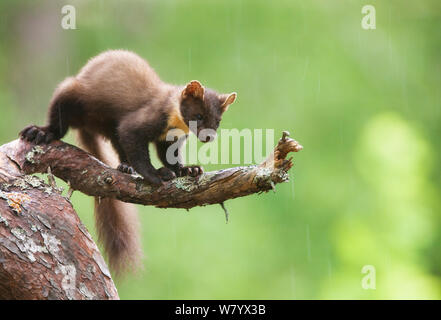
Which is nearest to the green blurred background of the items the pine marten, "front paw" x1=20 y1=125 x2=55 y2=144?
the pine marten

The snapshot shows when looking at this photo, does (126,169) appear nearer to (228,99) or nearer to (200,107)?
(200,107)

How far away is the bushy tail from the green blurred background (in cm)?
430

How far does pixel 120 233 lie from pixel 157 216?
215 inches

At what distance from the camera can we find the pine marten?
16.7 feet

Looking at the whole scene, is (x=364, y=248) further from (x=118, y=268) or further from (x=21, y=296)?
(x=21, y=296)

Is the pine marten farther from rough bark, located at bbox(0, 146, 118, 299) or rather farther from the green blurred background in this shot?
the green blurred background

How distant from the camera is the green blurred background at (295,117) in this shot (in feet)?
33.4

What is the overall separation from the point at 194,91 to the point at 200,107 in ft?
0.48

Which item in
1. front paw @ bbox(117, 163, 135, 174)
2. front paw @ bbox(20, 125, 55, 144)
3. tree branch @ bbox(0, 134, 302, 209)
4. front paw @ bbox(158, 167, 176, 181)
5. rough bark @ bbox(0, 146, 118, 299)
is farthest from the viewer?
front paw @ bbox(117, 163, 135, 174)

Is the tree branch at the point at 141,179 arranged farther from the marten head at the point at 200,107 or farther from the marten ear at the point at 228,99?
the marten ear at the point at 228,99

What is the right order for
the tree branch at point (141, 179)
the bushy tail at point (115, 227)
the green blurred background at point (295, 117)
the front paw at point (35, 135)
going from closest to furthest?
the tree branch at point (141, 179) → the front paw at point (35, 135) → the bushy tail at point (115, 227) → the green blurred background at point (295, 117)

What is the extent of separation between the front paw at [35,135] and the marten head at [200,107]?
1.12 metres

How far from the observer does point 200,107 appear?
5.23m

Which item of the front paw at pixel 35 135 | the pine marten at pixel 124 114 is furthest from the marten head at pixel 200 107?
the front paw at pixel 35 135
